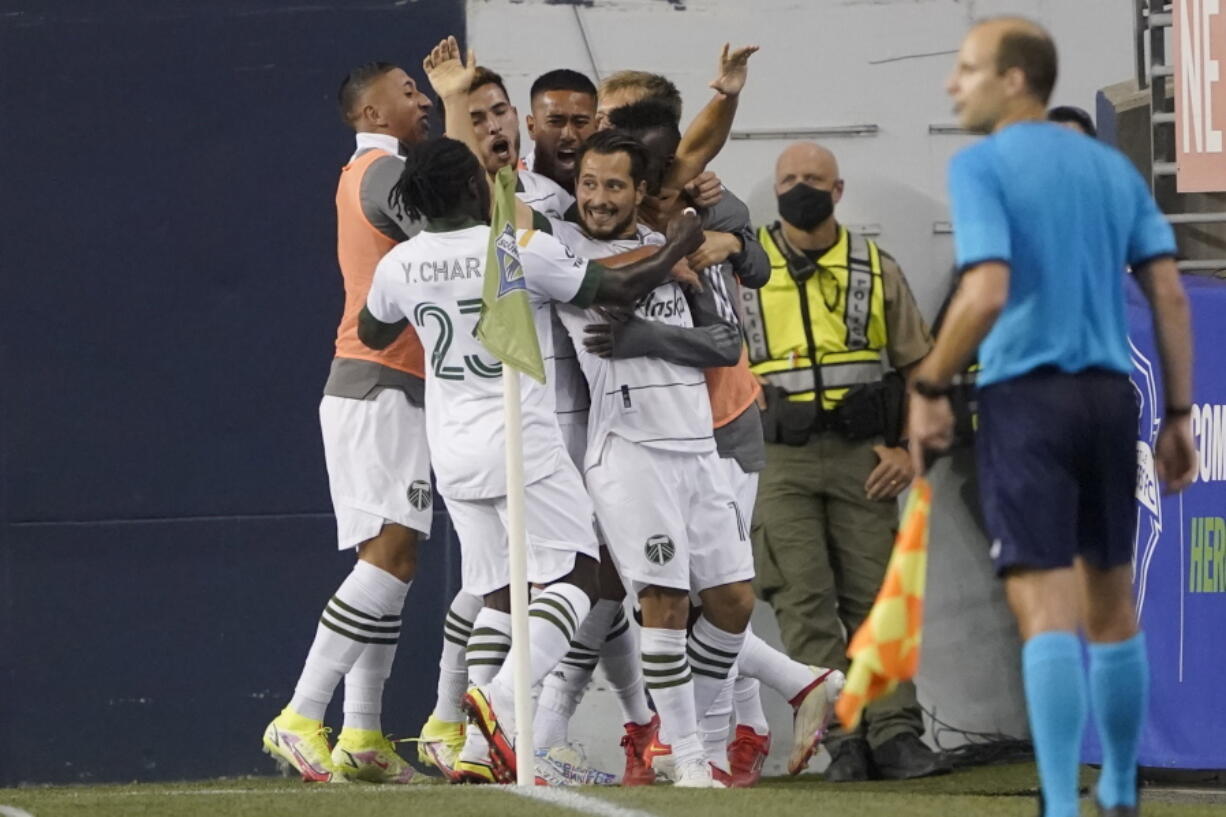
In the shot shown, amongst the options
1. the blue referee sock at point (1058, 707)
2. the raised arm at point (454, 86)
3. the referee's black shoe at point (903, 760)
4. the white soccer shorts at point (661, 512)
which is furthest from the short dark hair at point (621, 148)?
the blue referee sock at point (1058, 707)

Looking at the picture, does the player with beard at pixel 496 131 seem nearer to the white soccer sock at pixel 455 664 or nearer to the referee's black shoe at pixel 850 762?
the white soccer sock at pixel 455 664

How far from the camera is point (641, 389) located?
A: 667cm

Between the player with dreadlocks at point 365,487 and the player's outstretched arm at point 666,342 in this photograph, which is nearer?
the player's outstretched arm at point 666,342

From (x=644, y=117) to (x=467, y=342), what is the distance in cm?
126

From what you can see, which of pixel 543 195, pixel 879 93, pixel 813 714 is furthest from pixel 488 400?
pixel 879 93

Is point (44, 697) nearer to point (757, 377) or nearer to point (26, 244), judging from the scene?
point (26, 244)

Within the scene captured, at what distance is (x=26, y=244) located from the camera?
9.15 meters

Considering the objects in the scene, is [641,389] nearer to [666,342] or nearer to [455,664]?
[666,342]

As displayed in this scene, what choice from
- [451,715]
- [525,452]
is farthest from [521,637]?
[451,715]

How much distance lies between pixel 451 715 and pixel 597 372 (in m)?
1.52

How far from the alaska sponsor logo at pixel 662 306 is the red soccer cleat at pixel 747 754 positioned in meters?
1.61

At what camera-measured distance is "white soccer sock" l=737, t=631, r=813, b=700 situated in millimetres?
7477

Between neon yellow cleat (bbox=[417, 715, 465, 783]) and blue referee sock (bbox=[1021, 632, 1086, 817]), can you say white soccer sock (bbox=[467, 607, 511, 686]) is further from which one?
blue referee sock (bbox=[1021, 632, 1086, 817])

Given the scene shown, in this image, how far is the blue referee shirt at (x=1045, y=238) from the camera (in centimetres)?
434
